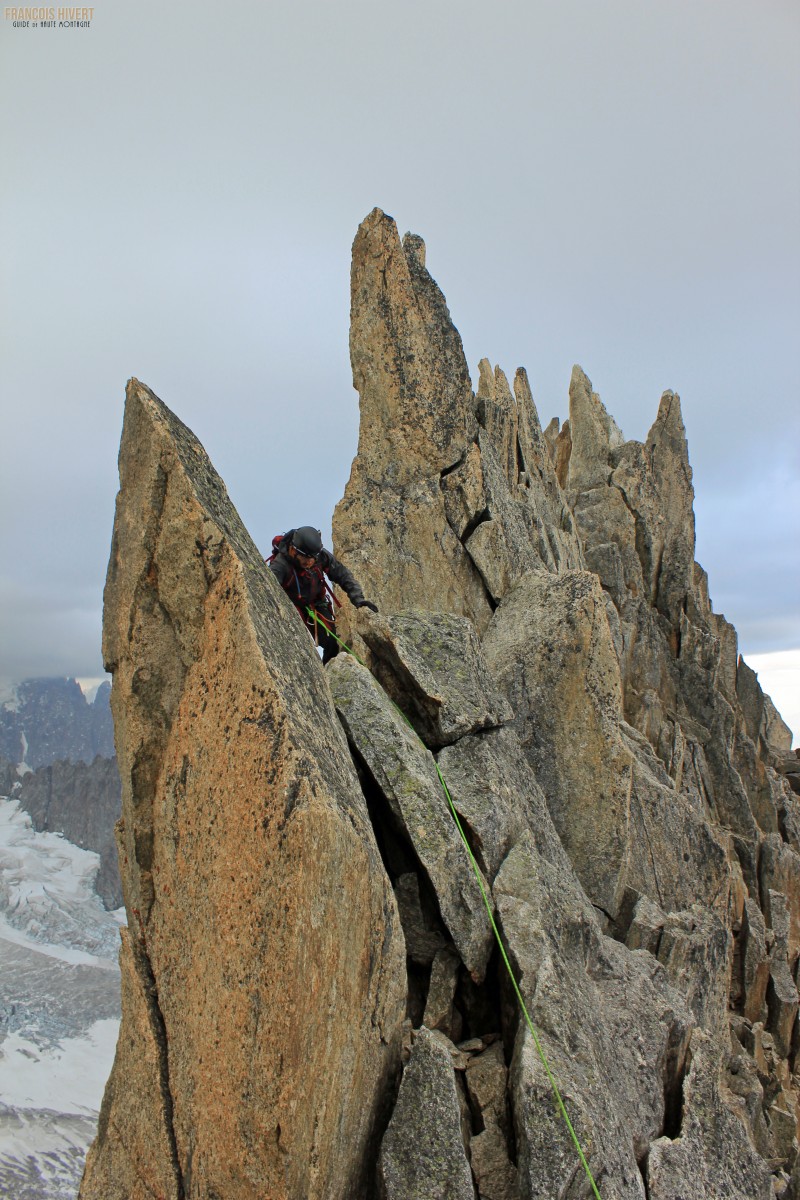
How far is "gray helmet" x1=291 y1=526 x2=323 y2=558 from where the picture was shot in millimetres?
14992

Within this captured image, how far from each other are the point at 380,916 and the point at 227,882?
2.08 metres

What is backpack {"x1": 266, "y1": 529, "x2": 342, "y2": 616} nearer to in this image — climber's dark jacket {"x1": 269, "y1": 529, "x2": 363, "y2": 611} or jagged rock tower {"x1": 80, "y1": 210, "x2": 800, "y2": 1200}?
climber's dark jacket {"x1": 269, "y1": 529, "x2": 363, "y2": 611}

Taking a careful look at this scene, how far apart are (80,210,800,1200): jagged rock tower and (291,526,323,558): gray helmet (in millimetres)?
1952

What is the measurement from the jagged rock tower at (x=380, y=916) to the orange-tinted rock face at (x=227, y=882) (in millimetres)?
39

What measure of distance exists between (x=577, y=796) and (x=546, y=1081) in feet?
28.7

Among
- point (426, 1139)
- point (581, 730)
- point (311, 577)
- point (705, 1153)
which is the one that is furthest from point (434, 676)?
point (705, 1153)

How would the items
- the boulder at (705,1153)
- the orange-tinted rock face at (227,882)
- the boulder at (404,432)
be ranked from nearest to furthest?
1. the orange-tinted rock face at (227,882)
2. the boulder at (705,1153)
3. the boulder at (404,432)

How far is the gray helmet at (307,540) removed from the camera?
15.0 meters

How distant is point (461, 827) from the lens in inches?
514

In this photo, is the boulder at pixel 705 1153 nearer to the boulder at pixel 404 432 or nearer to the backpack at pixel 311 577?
the backpack at pixel 311 577

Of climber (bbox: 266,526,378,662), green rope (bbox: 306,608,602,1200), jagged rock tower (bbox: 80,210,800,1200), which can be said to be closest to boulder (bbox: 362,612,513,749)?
jagged rock tower (bbox: 80,210,800,1200)

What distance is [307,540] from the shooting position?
1498 cm

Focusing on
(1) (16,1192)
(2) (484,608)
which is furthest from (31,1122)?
(2) (484,608)

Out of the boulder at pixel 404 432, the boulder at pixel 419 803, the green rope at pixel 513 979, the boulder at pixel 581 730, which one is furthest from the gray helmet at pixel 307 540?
the boulder at pixel 404 432
